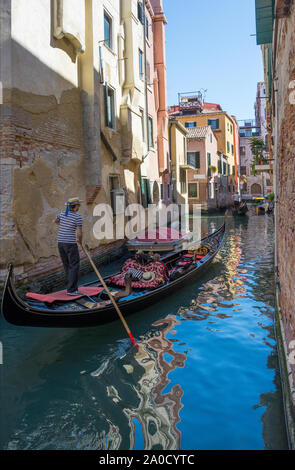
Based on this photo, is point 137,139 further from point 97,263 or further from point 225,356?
point 225,356

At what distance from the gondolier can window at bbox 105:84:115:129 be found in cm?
489

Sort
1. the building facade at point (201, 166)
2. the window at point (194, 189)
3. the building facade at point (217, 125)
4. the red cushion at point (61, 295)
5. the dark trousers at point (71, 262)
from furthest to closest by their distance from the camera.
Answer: the building facade at point (217, 125) < the window at point (194, 189) < the building facade at point (201, 166) < the dark trousers at point (71, 262) < the red cushion at point (61, 295)

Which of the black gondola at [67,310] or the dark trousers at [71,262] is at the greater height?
the dark trousers at [71,262]

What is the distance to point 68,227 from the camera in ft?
16.7

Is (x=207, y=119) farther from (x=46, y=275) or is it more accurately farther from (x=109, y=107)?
(x=46, y=275)

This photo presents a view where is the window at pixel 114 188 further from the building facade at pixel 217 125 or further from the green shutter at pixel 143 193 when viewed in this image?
the building facade at pixel 217 125

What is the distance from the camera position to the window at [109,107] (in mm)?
9375

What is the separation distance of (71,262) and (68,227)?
0.46 metres

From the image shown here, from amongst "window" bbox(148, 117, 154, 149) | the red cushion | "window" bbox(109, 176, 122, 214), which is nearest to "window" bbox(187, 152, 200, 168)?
Answer: "window" bbox(148, 117, 154, 149)

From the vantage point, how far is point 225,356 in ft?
14.1

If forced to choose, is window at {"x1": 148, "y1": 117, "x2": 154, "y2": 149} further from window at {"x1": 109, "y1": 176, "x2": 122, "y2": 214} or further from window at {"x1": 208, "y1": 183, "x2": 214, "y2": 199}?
window at {"x1": 208, "y1": 183, "x2": 214, "y2": 199}

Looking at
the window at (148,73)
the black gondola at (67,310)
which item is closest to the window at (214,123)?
the window at (148,73)

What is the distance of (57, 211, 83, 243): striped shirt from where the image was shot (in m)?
5.07

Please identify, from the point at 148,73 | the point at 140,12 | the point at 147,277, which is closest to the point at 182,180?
the point at 148,73
